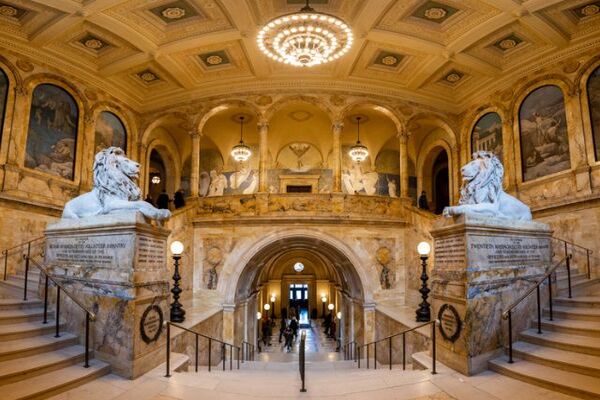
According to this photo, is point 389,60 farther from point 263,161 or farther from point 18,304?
point 18,304

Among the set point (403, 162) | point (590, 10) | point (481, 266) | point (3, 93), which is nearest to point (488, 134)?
point (403, 162)

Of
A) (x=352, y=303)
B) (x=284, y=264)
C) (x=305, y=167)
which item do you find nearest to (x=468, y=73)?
(x=305, y=167)

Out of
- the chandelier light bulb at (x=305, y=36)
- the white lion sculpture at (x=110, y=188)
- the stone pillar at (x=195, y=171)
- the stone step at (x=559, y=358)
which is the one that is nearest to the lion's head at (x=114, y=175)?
the white lion sculpture at (x=110, y=188)

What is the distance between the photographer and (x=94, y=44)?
510 inches

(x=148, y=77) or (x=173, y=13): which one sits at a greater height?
(x=173, y=13)

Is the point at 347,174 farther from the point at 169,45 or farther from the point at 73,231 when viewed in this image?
the point at 73,231

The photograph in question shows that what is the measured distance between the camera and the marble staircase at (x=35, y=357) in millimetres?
4672

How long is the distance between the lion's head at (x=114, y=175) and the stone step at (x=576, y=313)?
714 centimetres

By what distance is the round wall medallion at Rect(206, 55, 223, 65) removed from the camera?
14.2m

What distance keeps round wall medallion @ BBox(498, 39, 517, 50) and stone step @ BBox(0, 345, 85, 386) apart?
13.8 meters

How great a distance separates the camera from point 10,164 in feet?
37.6

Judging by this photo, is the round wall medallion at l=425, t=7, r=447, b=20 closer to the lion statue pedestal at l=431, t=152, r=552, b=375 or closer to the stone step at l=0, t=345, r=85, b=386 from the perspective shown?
the lion statue pedestal at l=431, t=152, r=552, b=375

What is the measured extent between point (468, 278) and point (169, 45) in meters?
11.4

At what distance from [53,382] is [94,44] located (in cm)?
1136
